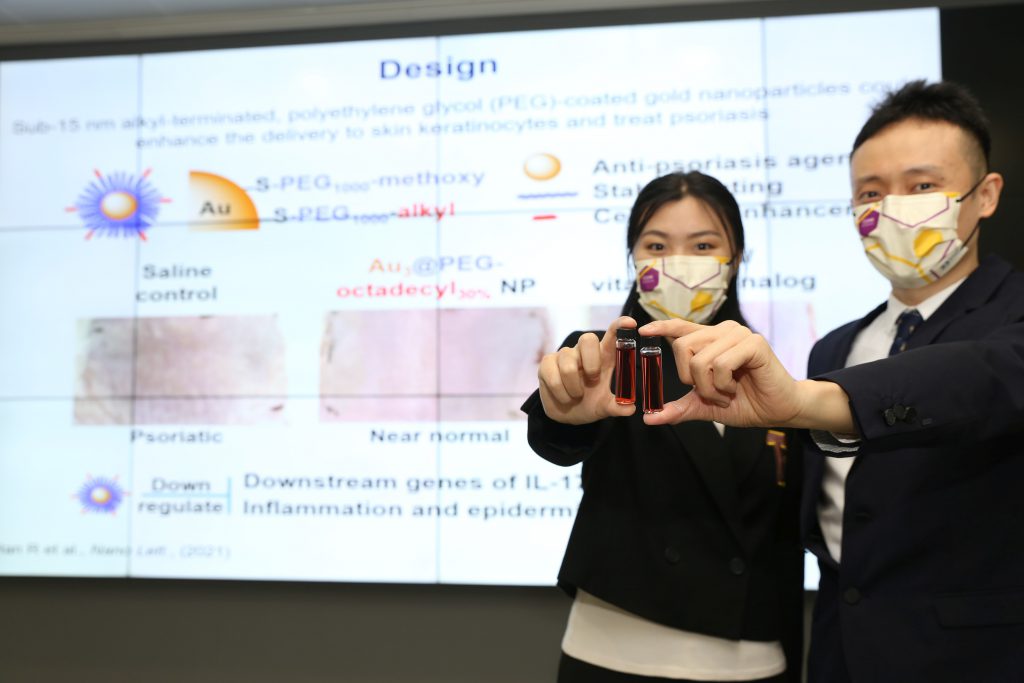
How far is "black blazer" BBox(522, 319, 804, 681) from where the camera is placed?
4.03ft

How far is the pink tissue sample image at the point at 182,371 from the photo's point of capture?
8.32ft

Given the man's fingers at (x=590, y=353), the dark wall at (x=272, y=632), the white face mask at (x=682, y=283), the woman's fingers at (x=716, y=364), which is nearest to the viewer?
the woman's fingers at (x=716, y=364)

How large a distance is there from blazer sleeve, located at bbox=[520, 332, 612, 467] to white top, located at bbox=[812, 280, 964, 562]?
40cm

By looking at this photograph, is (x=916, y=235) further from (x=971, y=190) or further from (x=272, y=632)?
(x=272, y=632)

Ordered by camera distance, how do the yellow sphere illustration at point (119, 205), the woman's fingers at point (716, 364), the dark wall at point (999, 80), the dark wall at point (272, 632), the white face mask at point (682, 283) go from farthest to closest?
the yellow sphere illustration at point (119, 205) → the dark wall at point (272, 632) → the dark wall at point (999, 80) → the white face mask at point (682, 283) → the woman's fingers at point (716, 364)

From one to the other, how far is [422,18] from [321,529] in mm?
1827

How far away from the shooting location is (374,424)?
2.49 metres

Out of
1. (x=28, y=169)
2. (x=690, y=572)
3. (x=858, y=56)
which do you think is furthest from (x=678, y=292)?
(x=28, y=169)

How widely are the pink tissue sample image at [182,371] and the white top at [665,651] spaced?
5.18ft

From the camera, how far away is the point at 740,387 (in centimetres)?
91

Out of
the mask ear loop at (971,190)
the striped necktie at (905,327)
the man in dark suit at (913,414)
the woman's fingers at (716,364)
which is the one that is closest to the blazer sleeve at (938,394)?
the man in dark suit at (913,414)

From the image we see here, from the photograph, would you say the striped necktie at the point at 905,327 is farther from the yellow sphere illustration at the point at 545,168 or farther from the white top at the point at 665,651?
the yellow sphere illustration at the point at 545,168

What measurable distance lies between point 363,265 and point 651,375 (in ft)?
5.91

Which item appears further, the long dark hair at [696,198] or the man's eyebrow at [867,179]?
the long dark hair at [696,198]
